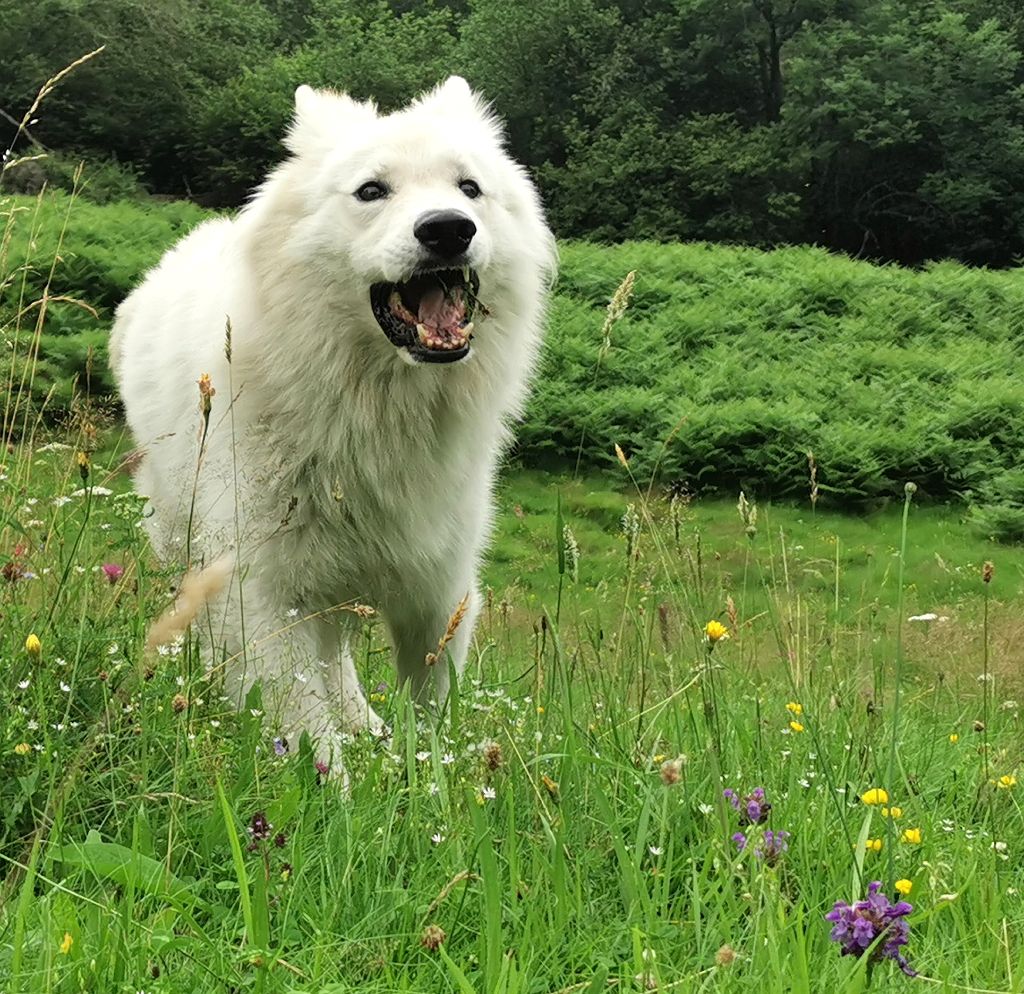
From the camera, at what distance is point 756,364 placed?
48.5 ft

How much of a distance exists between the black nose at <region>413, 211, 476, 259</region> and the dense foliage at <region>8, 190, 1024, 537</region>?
7.82 meters

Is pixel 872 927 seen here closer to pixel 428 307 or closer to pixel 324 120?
pixel 428 307

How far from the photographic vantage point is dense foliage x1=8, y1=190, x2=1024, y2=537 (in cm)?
1247

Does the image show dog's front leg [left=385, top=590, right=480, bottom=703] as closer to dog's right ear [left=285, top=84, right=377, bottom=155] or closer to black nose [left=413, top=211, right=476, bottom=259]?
black nose [left=413, top=211, right=476, bottom=259]

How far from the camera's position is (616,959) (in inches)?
67.9

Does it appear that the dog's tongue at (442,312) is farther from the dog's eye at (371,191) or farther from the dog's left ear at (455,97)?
the dog's left ear at (455,97)

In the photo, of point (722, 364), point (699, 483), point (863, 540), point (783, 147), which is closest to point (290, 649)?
point (863, 540)

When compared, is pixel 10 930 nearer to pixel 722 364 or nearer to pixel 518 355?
pixel 518 355

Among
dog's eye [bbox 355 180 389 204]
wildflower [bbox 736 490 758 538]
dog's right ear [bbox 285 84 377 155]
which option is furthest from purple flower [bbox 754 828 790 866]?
dog's right ear [bbox 285 84 377 155]

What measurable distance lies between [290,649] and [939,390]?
41.7 feet

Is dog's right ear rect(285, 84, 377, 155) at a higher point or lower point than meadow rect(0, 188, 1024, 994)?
higher

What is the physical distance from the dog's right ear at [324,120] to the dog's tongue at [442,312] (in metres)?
0.68

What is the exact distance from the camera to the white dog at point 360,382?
318 cm

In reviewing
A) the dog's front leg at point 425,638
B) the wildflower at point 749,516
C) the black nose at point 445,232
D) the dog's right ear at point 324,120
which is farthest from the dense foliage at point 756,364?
the wildflower at point 749,516
